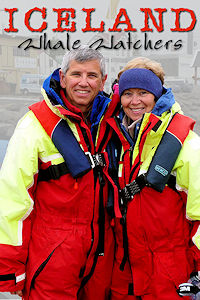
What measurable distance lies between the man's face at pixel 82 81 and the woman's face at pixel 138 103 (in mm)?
215

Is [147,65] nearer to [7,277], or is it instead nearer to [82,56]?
[82,56]

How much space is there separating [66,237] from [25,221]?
26cm

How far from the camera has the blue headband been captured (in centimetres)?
184

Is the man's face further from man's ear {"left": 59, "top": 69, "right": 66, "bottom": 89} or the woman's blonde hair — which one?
the woman's blonde hair

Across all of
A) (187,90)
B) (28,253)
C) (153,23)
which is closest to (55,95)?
(28,253)

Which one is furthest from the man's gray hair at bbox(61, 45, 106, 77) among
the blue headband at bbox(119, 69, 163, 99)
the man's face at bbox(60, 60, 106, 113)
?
the blue headband at bbox(119, 69, 163, 99)

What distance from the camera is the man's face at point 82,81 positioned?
1885 mm

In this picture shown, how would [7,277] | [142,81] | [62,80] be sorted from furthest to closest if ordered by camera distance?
[62,80] < [142,81] < [7,277]

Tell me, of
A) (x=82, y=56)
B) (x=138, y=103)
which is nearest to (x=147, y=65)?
(x=138, y=103)

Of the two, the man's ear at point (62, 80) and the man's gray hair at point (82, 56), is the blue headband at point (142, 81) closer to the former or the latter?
the man's gray hair at point (82, 56)

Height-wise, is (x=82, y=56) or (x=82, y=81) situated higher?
(x=82, y=56)

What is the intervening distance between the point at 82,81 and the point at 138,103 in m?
0.37

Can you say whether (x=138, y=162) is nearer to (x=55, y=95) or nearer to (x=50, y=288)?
(x=55, y=95)

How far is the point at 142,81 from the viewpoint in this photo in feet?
6.05
